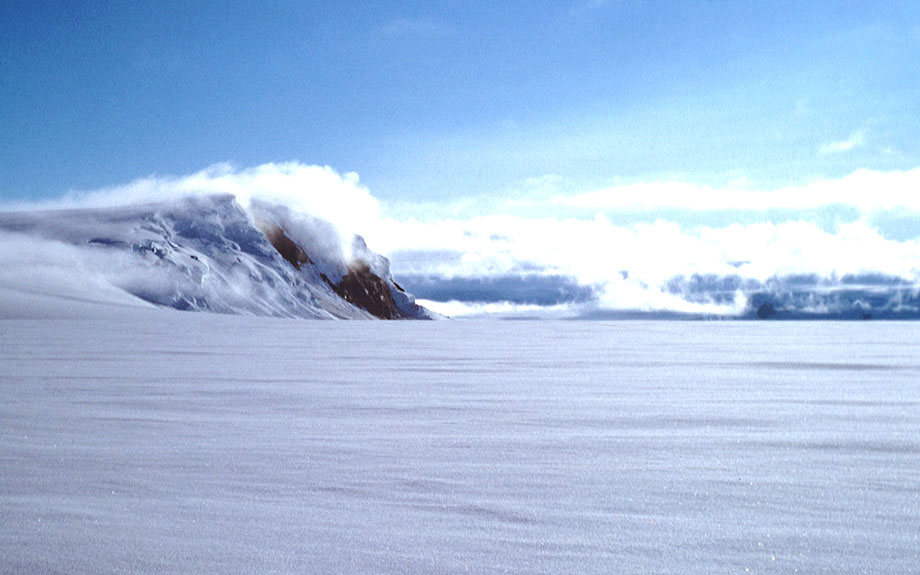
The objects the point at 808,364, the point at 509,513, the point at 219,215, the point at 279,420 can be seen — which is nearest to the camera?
the point at 509,513

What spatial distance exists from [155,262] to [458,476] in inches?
2502

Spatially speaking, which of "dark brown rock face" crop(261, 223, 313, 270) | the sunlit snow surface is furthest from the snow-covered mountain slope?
the sunlit snow surface

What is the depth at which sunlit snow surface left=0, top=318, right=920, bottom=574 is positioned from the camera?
2.51 m

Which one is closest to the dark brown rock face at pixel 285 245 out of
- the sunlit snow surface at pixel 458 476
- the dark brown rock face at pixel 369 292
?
the dark brown rock face at pixel 369 292

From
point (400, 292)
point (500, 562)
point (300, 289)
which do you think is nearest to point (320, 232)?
point (400, 292)

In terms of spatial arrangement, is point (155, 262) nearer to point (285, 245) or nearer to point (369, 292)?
point (285, 245)

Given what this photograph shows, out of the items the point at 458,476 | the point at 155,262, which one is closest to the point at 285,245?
the point at 155,262

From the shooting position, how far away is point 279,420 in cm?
510

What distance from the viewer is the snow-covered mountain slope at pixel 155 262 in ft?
148

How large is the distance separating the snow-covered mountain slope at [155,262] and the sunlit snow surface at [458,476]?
94.0 ft

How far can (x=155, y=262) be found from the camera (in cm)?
6150

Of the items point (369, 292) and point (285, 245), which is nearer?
point (285, 245)

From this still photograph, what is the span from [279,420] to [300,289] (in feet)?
278

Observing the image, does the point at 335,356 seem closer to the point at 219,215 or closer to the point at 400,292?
the point at 219,215
